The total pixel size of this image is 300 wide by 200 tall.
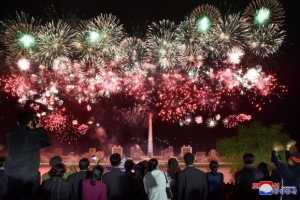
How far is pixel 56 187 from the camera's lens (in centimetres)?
597

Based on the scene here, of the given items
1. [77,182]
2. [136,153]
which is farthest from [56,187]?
[136,153]

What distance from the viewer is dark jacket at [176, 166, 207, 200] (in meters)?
6.67

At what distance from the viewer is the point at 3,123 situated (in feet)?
139

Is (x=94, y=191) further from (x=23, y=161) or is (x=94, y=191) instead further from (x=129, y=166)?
(x=23, y=161)

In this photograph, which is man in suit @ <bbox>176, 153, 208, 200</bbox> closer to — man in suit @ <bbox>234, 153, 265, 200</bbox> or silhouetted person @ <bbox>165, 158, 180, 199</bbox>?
silhouetted person @ <bbox>165, 158, 180, 199</bbox>

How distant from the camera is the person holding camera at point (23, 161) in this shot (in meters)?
5.74

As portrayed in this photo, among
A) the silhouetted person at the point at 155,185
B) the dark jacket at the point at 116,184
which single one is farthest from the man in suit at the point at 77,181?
the silhouetted person at the point at 155,185

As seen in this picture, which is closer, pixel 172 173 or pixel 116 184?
pixel 116 184

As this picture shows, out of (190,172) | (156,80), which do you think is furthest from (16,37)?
(190,172)

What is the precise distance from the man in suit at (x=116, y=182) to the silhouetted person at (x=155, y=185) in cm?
54

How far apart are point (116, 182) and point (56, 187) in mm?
1373

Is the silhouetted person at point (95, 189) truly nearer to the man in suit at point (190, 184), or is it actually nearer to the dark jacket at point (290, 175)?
the man in suit at point (190, 184)

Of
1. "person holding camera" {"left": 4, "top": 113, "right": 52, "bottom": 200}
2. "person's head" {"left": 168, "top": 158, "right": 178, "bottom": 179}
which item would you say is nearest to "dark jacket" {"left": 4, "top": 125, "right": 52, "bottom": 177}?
"person holding camera" {"left": 4, "top": 113, "right": 52, "bottom": 200}

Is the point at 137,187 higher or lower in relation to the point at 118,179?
lower
